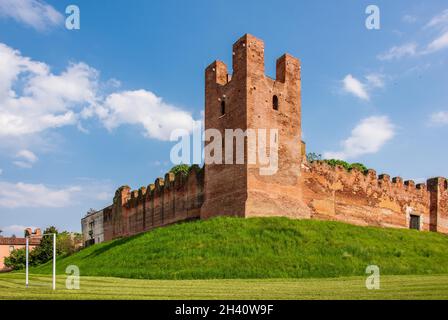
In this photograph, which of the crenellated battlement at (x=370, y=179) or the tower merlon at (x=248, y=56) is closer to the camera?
the tower merlon at (x=248, y=56)

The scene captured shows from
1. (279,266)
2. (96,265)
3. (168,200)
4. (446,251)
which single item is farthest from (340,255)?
(168,200)

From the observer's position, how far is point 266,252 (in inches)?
829

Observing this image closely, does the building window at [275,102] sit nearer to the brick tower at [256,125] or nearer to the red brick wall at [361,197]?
the brick tower at [256,125]

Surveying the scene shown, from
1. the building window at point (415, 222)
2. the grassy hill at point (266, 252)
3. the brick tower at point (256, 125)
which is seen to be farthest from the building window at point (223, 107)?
the building window at point (415, 222)

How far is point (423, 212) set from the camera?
1451 inches

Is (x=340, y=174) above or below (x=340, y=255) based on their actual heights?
above

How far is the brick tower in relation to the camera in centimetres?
2620

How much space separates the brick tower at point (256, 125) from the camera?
86.0 feet

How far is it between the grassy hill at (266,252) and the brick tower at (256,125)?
65.1 inches

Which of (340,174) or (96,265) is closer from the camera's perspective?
(96,265)
